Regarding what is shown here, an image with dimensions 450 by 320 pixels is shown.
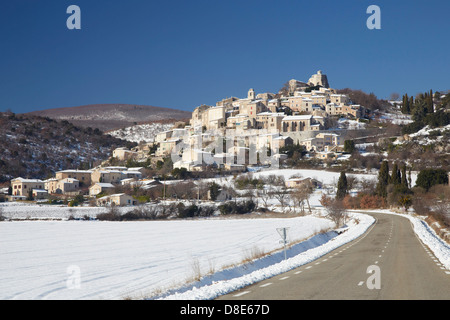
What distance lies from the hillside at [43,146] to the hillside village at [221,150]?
36.2 ft

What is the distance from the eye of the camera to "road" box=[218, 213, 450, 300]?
33.1 ft

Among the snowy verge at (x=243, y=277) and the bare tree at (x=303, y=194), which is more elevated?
the snowy verge at (x=243, y=277)

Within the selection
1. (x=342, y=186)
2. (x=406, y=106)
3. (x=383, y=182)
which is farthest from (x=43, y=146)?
(x=406, y=106)

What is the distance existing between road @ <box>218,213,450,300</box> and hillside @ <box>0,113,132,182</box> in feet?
371

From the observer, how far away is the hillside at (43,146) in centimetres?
12812

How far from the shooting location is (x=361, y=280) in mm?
12305

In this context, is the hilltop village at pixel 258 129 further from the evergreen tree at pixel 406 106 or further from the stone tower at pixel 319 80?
the stone tower at pixel 319 80

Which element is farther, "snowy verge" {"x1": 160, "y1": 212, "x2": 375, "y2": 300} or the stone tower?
the stone tower

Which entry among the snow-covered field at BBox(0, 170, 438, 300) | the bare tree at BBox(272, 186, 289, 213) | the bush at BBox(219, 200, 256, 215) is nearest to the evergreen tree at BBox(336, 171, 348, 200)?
the bare tree at BBox(272, 186, 289, 213)

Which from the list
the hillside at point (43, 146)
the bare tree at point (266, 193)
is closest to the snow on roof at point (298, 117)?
the bare tree at point (266, 193)

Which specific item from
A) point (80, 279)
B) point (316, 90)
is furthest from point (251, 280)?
point (316, 90)

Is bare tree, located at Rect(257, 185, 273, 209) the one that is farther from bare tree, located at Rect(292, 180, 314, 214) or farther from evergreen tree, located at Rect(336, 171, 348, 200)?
evergreen tree, located at Rect(336, 171, 348, 200)
